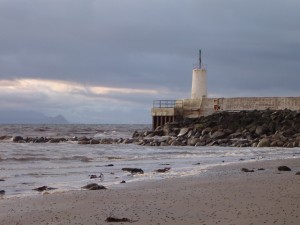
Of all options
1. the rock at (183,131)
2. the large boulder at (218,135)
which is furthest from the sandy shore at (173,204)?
the rock at (183,131)

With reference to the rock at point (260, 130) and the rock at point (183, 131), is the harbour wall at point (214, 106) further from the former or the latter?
the rock at point (260, 130)

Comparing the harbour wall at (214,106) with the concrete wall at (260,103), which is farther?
the harbour wall at (214,106)

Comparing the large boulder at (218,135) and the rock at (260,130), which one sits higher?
the rock at (260,130)

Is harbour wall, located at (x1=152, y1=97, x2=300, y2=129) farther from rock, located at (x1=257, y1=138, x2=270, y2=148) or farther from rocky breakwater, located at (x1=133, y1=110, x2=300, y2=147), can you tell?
rock, located at (x1=257, y1=138, x2=270, y2=148)

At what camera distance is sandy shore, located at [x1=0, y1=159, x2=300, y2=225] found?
7.45 metres

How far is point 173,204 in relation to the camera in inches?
345

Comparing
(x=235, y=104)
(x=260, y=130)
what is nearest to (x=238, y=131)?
(x=260, y=130)

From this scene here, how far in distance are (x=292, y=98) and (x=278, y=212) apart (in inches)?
1319

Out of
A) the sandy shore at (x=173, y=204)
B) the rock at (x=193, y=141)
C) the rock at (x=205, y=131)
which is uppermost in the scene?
the rock at (x=205, y=131)

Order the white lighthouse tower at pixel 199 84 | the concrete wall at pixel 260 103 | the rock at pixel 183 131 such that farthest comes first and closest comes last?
the white lighthouse tower at pixel 199 84 → the concrete wall at pixel 260 103 → the rock at pixel 183 131

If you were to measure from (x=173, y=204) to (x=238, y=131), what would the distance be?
90.0 ft

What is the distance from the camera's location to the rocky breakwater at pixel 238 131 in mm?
31641

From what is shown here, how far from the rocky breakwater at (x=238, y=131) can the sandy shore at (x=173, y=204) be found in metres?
19.5

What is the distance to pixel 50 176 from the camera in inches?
578
